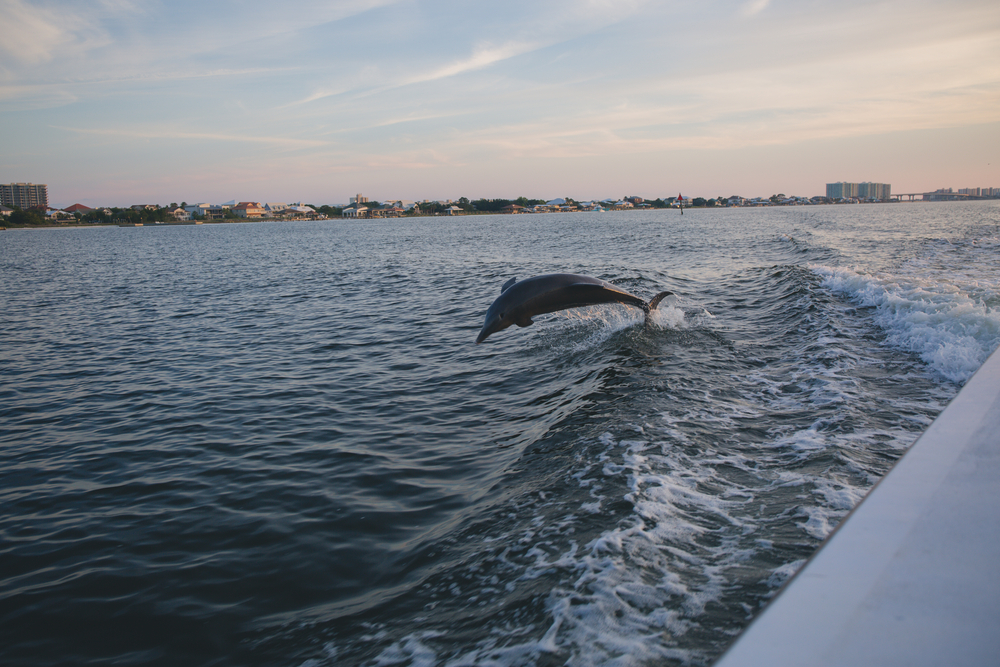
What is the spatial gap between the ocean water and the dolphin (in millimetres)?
1235

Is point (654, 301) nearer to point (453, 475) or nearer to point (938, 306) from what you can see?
point (938, 306)

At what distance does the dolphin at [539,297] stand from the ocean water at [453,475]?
123 cm

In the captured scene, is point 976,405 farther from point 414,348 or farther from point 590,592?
point 414,348

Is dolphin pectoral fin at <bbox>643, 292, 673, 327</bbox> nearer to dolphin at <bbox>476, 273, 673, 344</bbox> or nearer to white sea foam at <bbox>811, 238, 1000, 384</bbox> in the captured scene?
dolphin at <bbox>476, 273, 673, 344</bbox>

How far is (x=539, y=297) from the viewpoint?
942 centimetres

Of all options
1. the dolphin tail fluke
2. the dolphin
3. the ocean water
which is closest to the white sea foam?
the ocean water

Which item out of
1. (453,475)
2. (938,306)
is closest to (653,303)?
(938,306)

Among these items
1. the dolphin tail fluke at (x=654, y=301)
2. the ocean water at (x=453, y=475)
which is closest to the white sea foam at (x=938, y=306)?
the ocean water at (x=453, y=475)

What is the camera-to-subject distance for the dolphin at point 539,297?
30.8 ft

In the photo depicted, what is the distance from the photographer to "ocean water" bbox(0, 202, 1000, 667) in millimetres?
4004

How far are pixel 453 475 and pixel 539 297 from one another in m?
4.00

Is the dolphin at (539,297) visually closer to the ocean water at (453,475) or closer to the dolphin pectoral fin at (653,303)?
the ocean water at (453,475)

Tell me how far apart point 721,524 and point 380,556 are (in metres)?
3.10

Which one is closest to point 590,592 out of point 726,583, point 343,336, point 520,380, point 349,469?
point 726,583
